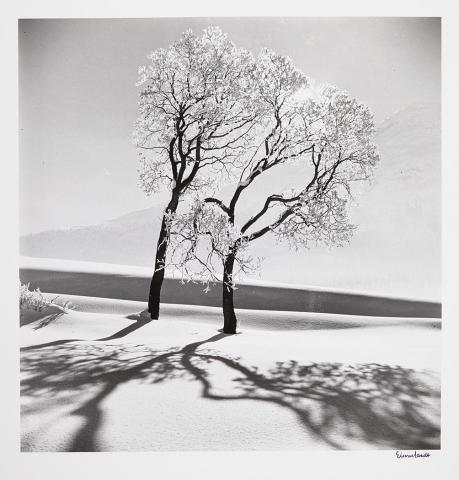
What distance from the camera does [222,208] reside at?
5.86 meters

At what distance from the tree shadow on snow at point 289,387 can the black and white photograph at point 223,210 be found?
2 centimetres

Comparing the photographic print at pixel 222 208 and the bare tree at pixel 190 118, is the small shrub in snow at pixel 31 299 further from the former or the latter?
the bare tree at pixel 190 118

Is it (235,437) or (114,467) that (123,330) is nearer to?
(114,467)

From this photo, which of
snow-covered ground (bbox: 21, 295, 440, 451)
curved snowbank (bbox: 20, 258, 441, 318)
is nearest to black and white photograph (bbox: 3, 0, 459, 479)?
snow-covered ground (bbox: 21, 295, 440, 451)

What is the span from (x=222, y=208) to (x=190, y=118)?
136 cm

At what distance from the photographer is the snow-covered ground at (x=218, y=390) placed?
3.87 meters

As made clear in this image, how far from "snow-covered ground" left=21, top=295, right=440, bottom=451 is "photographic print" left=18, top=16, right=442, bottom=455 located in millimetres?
18

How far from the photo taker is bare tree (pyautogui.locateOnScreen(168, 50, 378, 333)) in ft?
17.5

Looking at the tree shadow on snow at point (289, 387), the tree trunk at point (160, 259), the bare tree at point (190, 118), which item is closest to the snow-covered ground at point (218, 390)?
the tree shadow on snow at point (289, 387)
